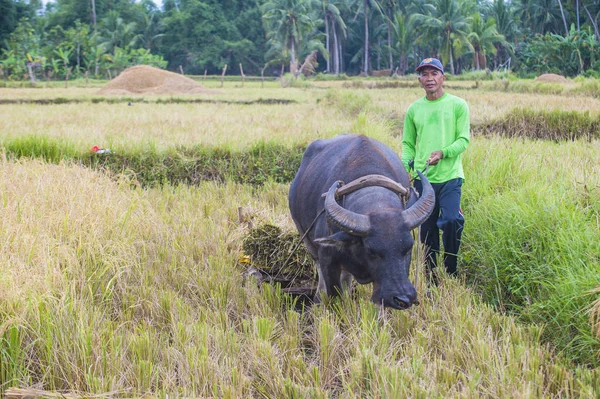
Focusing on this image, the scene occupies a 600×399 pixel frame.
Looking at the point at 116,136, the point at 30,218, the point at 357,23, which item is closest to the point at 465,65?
the point at 357,23

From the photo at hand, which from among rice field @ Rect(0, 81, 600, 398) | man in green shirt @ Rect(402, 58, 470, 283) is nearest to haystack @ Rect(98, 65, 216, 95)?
rice field @ Rect(0, 81, 600, 398)

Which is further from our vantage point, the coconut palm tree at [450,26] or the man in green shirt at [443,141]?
the coconut palm tree at [450,26]

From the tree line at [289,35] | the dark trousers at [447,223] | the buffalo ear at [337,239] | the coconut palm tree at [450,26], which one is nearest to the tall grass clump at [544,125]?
the dark trousers at [447,223]

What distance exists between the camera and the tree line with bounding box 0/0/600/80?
110 feet

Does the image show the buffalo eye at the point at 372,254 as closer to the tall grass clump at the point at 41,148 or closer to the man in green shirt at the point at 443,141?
the man in green shirt at the point at 443,141

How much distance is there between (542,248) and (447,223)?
642 mm

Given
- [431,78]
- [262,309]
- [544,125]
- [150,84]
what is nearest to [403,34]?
[150,84]

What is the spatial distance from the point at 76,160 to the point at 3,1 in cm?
3486

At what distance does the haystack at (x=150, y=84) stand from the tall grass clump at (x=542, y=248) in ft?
62.2

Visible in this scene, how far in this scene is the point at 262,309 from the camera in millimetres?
3500

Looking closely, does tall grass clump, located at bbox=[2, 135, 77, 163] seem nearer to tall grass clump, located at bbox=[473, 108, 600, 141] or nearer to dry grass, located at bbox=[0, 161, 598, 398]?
dry grass, located at bbox=[0, 161, 598, 398]

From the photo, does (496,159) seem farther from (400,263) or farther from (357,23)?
(357,23)

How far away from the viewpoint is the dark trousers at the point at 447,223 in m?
3.87

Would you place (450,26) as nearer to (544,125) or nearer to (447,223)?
(544,125)
